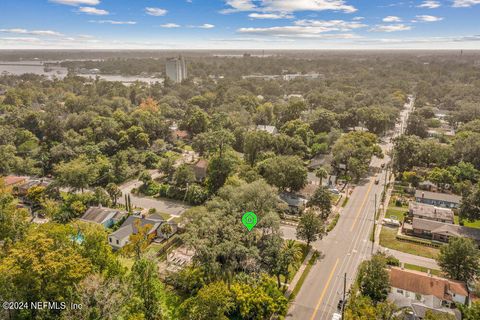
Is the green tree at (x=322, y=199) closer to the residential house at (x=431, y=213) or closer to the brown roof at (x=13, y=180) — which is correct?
the residential house at (x=431, y=213)

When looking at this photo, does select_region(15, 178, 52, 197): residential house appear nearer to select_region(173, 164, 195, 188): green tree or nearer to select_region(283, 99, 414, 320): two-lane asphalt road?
select_region(173, 164, 195, 188): green tree

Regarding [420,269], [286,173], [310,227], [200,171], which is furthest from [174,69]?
[420,269]

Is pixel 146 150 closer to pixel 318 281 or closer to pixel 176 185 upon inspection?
pixel 176 185

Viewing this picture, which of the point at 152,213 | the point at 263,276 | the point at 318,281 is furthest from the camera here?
the point at 152,213

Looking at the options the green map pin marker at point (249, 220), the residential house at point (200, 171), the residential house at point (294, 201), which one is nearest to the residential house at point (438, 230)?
the residential house at point (294, 201)

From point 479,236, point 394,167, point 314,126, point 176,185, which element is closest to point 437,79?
point 314,126

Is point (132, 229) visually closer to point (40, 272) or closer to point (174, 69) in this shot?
point (40, 272)
